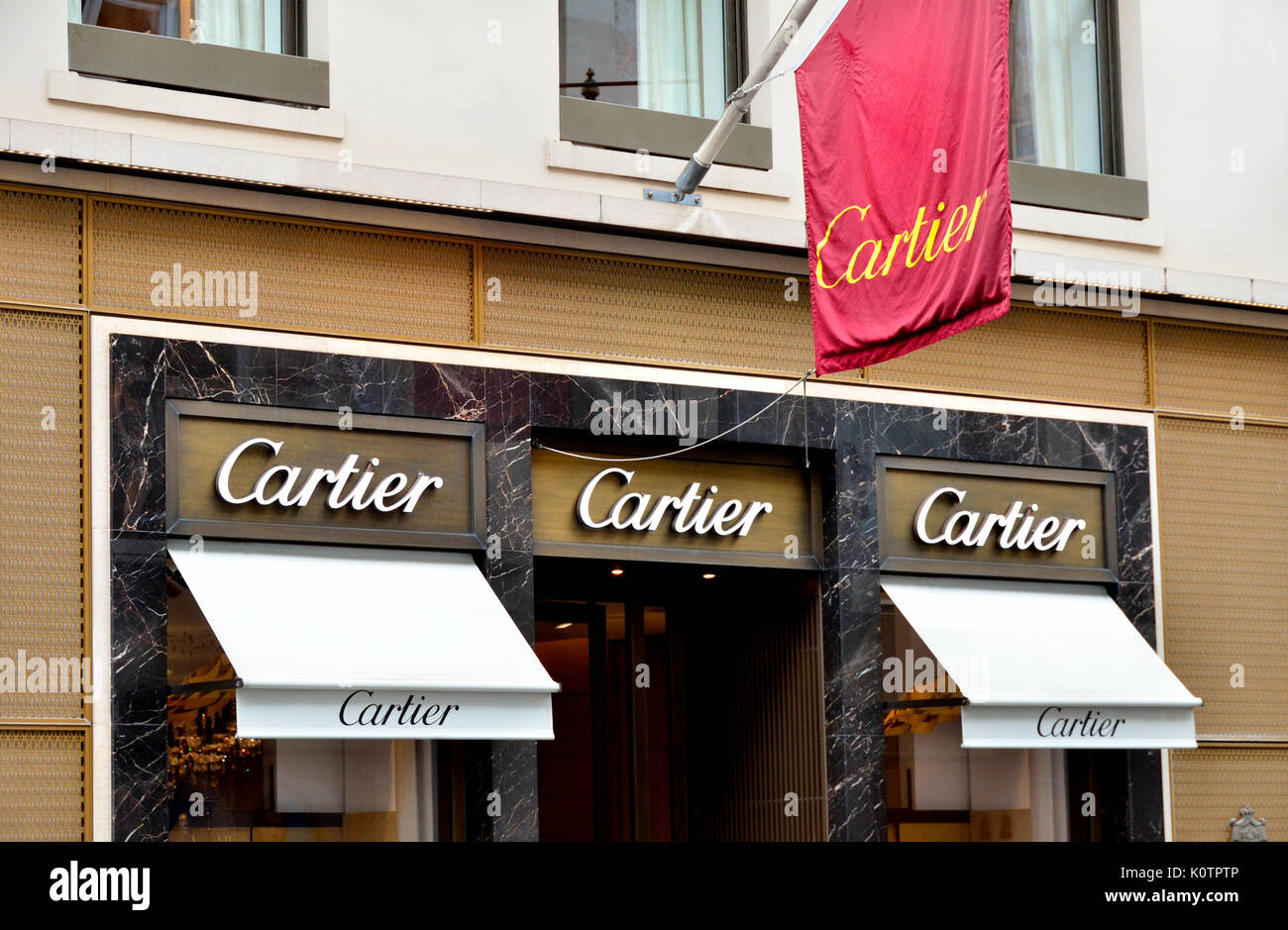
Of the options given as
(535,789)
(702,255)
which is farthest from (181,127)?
(535,789)

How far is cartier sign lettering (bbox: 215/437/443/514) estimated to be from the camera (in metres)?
11.0

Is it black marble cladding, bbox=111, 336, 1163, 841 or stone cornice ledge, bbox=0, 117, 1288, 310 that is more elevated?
stone cornice ledge, bbox=0, 117, 1288, 310

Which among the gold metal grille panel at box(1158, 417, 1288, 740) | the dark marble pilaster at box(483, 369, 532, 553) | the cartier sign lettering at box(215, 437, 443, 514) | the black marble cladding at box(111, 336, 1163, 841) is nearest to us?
the black marble cladding at box(111, 336, 1163, 841)

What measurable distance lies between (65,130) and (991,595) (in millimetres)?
7198

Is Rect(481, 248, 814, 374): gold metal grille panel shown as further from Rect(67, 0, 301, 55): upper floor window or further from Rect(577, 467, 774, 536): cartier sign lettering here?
Rect(67, 0, 301, 55): upper floor window

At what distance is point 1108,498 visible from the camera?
13836 millimetres

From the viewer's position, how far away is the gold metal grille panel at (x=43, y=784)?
1005 cm

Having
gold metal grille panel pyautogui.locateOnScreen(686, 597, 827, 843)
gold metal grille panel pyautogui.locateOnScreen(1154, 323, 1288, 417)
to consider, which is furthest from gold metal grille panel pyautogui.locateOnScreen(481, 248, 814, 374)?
gold metal grille panel pyautogui.locateOnScreen(1154, 323, 1288, 417)

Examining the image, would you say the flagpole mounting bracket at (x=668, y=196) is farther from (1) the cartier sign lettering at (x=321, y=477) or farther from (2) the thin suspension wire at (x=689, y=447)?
(1) the cartier sign lettering at (x=321, y=477)

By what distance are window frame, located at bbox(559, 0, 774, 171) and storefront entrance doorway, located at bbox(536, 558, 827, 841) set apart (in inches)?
121

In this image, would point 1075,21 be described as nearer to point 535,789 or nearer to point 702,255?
point 702,255

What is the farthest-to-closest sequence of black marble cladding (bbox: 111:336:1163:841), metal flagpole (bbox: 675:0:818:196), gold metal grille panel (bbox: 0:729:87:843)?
metal flagpole (bbox: 675:0:818:196) → black marble cladding (bbox: 111:336:1163:841) → gold metal grille panel (bbox: 0:729:87:843)

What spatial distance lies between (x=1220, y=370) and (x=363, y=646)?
756cm
